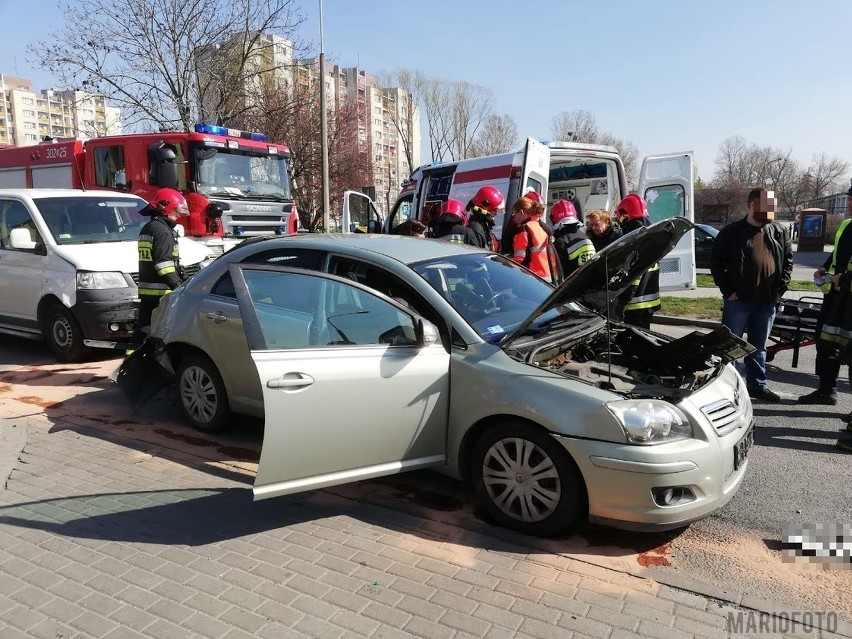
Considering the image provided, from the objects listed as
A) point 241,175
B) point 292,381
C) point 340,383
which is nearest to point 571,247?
point 340,383

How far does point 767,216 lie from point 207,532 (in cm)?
520

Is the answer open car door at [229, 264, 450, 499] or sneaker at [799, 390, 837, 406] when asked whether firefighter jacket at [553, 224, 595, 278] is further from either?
open car door at [229, 264, 450, 499]

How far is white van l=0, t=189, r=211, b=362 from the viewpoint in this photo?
23.5 ft

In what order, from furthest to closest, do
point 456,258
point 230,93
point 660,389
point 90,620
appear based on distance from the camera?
point 230,93 → point 456,258 → point 660,389 → point 90,620

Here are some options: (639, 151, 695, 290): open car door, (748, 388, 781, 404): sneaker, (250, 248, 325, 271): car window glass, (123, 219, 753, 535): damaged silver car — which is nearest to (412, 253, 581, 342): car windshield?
(123, 219, 753, 535): damaged silver car

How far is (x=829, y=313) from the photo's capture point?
543 cm

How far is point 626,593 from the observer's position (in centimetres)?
297

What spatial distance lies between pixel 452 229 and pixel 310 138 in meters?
24.5

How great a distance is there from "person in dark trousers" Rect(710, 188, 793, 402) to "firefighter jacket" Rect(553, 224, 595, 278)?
1.15 m

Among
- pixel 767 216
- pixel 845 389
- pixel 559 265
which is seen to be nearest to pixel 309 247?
pixel 559 265

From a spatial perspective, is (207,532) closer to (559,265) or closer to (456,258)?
(456,258)

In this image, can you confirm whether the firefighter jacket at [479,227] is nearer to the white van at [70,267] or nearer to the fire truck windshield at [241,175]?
the white van at [70,267]

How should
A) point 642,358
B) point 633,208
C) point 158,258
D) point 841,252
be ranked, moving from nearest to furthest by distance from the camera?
1. point 642,358
2. point 841,252
3. point 158,258
4. point 633,208

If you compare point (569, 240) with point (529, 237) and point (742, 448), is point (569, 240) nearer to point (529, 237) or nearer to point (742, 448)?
point (529, 237)
